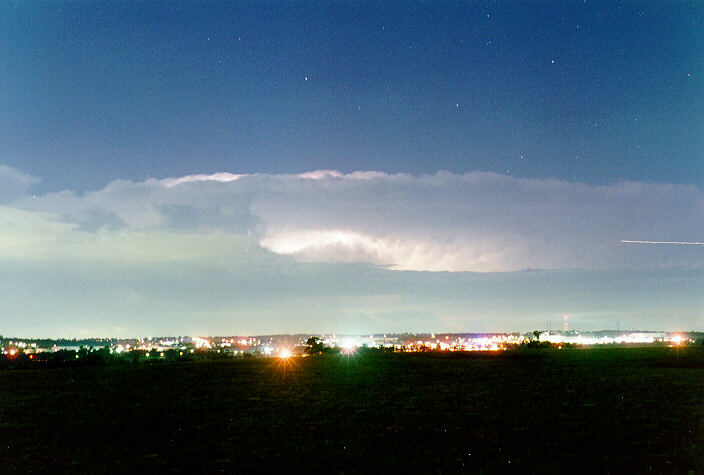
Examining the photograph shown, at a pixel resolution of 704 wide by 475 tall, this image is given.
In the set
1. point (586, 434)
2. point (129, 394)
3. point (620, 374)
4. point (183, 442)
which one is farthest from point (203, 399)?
point (620, 374)

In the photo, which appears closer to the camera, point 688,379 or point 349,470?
point 349,470

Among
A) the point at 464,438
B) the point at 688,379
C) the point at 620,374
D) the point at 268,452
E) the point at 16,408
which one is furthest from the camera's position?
the point at 620,374

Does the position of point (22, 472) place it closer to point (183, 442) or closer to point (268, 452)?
point (183, 442)

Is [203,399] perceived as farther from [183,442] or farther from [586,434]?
[586,434]

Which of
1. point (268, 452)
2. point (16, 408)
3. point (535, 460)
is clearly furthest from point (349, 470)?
point (16, 408)

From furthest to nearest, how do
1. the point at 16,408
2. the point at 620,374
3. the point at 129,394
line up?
the point at 620,374
the point at 129,394
the point at 16,408

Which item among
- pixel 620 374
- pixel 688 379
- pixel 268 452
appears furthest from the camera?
pixel 620 374
